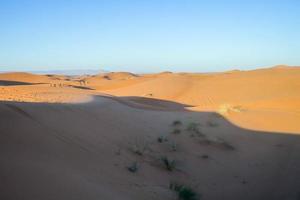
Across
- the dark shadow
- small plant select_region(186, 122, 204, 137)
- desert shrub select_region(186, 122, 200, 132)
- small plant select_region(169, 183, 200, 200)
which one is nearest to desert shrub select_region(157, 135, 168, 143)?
the dark shadow

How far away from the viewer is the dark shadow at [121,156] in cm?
457

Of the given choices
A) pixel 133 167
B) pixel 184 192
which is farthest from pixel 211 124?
pixel 184 192

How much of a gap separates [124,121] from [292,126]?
5.71 meters

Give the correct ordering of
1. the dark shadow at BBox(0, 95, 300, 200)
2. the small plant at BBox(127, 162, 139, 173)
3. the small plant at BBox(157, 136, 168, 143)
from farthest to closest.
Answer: the small plant at BBox(157, 136, 168, 143), the small plant at BBox(127, 162, 139, 173), the dark shadow at BBox(0, 95, 300, 200)

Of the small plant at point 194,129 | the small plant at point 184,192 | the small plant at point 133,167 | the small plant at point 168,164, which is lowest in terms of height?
the small plant at point 184,192

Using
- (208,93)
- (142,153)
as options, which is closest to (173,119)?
(142,153)

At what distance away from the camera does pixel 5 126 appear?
5.85 m

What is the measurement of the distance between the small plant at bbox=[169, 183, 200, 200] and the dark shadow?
24 cm

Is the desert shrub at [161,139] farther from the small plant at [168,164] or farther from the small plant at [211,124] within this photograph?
the small plant at [211,124]

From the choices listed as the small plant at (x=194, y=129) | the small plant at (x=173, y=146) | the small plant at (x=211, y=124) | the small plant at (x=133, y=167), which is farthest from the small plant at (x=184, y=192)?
the small plant at (x=211, y=124)

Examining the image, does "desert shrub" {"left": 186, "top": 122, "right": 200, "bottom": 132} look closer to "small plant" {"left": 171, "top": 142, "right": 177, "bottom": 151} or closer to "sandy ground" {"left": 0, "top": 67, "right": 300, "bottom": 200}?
"sandy ground" {"left": 0, "top": 67, "right": 300, "bottom": 200}

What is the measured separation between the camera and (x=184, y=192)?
5754 mm

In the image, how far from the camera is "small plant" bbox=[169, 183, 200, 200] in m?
5.68

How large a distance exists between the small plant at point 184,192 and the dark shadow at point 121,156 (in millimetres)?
237
